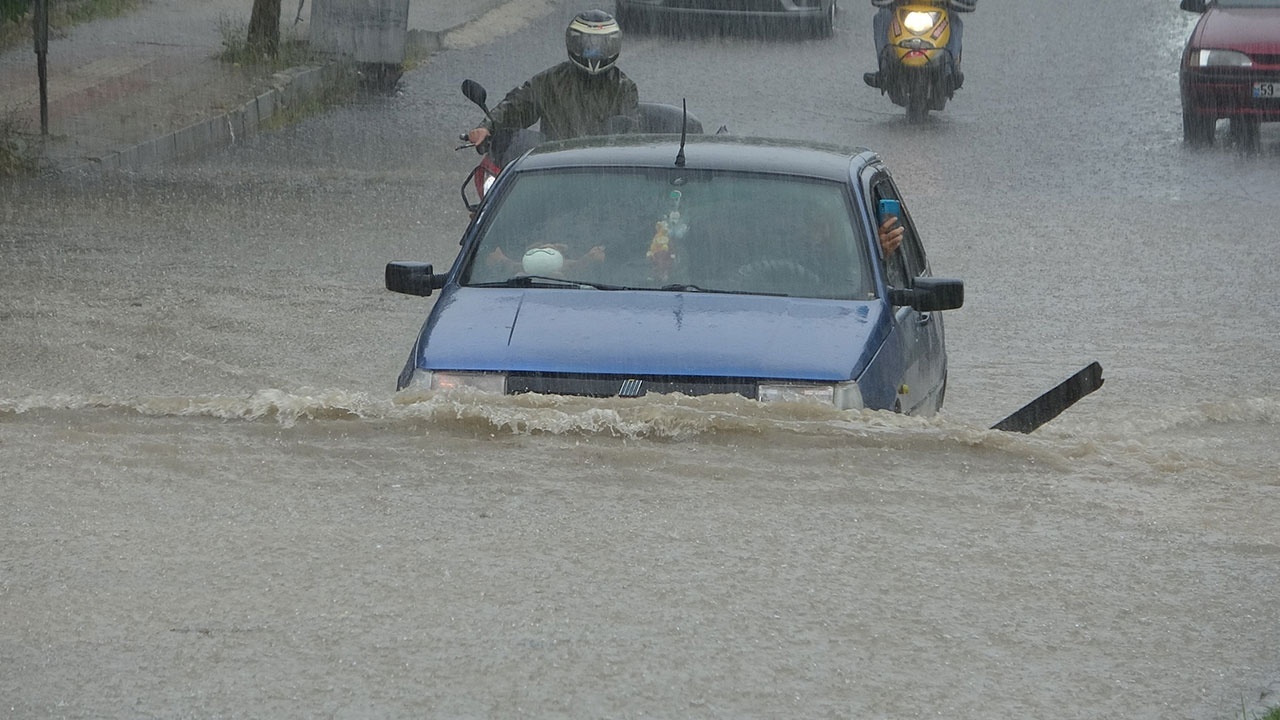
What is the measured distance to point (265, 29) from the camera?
67.5 feet

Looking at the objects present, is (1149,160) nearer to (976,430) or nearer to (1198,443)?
(1198,443)

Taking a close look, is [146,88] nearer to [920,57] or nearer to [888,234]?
[920,57]

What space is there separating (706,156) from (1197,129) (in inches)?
462

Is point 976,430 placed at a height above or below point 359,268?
above

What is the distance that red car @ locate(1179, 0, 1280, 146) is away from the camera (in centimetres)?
1773

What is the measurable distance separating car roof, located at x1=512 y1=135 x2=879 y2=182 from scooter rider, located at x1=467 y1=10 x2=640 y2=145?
9.36ft

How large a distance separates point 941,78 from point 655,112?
344 inches

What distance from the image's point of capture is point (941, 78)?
19.5 m

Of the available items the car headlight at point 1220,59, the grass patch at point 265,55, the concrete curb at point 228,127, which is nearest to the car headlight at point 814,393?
the concrete curb at point 228,127

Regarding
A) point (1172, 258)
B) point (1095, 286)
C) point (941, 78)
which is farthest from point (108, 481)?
point (941, 78)

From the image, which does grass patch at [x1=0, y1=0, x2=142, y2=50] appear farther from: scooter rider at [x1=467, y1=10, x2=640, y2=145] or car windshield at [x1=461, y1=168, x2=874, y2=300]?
car windshield at [x1=461, y1=168, x2=874, y2=300]

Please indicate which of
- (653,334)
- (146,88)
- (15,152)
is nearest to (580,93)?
(653,334)

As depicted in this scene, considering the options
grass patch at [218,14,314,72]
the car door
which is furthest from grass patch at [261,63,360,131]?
the car door

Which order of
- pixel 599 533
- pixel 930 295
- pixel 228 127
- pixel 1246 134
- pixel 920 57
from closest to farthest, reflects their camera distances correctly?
pixel 599 533, pixel 930 295, pixel 228 127, pixel 1246 134, pixel 920 57
